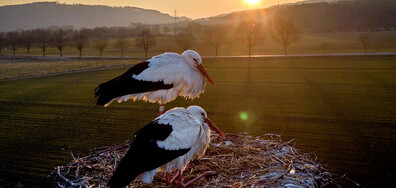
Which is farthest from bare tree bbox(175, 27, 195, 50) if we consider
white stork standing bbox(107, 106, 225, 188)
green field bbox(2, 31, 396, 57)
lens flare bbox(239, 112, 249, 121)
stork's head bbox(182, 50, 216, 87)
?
white stork standing bbox(107, 106, 225, 188)

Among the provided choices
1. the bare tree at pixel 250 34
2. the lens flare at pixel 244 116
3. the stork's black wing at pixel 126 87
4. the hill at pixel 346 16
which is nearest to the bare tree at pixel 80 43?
the bare tree at pixel 250 34

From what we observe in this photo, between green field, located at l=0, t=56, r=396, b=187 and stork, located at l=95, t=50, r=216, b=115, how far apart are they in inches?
67.3

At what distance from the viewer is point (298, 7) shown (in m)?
156

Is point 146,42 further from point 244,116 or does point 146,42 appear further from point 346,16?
point 346,16

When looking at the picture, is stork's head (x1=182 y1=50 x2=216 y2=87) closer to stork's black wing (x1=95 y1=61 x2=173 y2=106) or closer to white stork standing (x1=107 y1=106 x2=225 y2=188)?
stork's black wing (x1=95 y1=61 x2=173 y2=106)

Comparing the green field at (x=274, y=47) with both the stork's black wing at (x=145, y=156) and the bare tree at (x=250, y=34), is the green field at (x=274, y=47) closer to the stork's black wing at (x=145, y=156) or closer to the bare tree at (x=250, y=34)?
the bare tree at (x=250, y=34)

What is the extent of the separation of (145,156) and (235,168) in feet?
6.26

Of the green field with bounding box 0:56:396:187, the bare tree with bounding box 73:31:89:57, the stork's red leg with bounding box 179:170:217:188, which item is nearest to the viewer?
the stork's red leg with bounding box 179:170:217:188

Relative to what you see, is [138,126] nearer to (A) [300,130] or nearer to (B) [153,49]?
(A) [300,130]

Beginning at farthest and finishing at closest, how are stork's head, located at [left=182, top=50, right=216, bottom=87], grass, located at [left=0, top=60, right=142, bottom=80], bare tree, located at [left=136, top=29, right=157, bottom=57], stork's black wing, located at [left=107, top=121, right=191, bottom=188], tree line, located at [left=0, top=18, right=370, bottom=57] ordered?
bare tree, located at [left=136, top=29, right=157, bottom=57] → tree line, located at [left=0, top=18, right=370, bottom=57] → grass, located at [left=0, top=60, right=142, bottom=80] → stork's head, located at [left=182, top=50, right=216, bottom=87] → stork's black wing, located at [left=107, top=121, right=191, bottom=188]

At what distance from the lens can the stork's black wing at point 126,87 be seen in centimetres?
673

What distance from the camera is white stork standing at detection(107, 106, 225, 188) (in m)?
4.72

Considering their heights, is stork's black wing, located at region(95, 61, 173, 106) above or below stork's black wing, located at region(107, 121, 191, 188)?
above

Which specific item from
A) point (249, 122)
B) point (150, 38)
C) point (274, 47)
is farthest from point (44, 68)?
point (274, 47)
